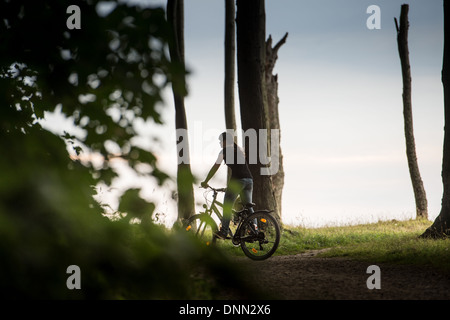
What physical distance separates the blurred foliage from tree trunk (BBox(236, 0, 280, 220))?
9142mm

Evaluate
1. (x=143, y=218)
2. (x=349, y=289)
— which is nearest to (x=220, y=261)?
(x=143, y=218)

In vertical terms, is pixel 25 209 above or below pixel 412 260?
above

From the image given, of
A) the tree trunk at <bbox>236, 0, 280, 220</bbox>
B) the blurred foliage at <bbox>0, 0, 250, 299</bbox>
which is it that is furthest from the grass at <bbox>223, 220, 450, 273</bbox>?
the blurred foliage at <bbox>0, 0, 250, 299</bbox>

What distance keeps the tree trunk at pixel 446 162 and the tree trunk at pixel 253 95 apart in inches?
156

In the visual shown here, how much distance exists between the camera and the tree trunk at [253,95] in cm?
1166

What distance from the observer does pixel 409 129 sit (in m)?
17.4

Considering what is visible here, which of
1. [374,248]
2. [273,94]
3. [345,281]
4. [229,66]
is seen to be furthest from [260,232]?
[273,94]

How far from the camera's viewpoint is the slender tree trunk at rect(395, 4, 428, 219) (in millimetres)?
17375

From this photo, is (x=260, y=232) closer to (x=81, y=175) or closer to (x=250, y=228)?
Result: (x=250, y=228)

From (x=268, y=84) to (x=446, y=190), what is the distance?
676 cm

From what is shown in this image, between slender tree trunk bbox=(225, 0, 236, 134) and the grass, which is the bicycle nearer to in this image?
the grass

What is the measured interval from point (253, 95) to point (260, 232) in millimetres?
4611
